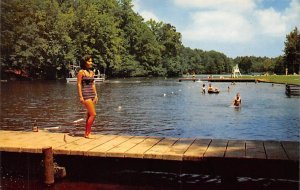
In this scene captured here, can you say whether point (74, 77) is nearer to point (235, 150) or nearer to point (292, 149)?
point (235, 150)

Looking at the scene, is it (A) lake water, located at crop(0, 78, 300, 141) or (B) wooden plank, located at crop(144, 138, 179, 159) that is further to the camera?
(A) lake water, located at crop(0, 78, 300, 141)

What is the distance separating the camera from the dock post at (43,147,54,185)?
10.4 metres

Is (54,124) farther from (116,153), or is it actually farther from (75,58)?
(75,58)

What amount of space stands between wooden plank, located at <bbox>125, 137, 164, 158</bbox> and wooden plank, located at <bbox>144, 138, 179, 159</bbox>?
13 centimetres

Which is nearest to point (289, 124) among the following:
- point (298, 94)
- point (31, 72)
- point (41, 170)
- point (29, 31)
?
point (41, 170)

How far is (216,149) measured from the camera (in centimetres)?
1054

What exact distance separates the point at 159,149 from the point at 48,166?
2963 mm

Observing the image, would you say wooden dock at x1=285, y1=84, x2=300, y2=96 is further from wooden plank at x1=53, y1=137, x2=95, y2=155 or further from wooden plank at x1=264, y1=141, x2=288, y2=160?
wooden plank at x1=53, y1=137, x2=95, y2=155

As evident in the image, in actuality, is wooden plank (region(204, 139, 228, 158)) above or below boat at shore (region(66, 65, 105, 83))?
below

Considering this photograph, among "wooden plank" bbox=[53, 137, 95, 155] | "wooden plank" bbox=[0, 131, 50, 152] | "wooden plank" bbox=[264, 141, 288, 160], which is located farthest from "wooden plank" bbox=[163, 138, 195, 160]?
"wooden plank" bbox=[0, 131, 50, 152]

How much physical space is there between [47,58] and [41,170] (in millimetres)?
80015

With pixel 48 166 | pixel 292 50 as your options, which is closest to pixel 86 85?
pixel 48 166

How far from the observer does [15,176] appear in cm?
1173

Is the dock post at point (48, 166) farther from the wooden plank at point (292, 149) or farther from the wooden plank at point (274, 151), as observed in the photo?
the wooden plank at point (292, 149)
